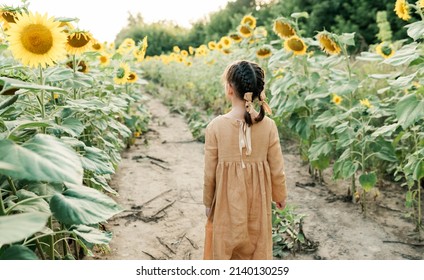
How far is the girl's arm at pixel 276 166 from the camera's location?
2098 millimetres

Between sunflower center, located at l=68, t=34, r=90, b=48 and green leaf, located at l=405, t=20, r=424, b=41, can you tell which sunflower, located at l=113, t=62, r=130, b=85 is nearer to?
sunflower center, located at l=68, t=34, r=90, b=48

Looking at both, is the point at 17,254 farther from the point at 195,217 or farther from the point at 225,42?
the point at 225,42

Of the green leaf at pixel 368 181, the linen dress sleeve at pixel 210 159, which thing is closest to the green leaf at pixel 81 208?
the linen dress sleeve at pixel 210 159

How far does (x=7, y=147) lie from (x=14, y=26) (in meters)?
0.80

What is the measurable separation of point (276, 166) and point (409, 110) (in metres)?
0.76

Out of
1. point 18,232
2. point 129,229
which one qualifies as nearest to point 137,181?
point 129,229

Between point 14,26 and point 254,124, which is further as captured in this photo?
point 254,124

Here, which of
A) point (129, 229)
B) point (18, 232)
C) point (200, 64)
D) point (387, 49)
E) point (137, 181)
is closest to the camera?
point (18, 232)

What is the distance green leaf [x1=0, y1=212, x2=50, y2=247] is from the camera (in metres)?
0.87

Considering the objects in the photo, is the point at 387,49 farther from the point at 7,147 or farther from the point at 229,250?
the point at 7,147

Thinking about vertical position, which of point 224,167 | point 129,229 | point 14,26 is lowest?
point 129,229

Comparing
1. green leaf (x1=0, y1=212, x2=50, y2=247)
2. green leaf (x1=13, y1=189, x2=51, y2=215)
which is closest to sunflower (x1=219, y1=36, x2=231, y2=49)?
green leaf (x1=13, y1=189, x2=51, y2=215)
